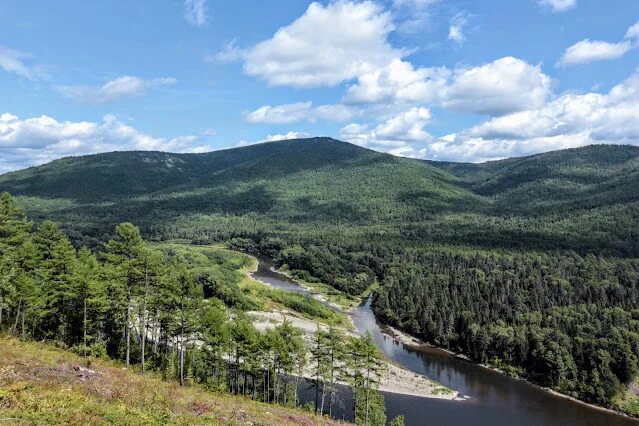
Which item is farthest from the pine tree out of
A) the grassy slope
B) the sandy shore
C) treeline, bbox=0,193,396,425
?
the sandy shore

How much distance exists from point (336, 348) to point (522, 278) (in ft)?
356

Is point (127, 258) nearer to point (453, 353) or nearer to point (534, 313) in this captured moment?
point (453, 353)

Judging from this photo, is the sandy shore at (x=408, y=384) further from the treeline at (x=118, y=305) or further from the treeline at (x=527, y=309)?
the treeline at (x=527, y=309)

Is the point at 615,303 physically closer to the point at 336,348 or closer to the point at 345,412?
the point at 345,412

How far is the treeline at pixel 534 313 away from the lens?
299ft

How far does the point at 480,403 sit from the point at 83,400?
78.2 m

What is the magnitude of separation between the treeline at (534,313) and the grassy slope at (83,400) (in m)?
80.3

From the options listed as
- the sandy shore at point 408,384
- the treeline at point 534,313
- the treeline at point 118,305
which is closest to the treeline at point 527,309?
the treeline at point 534,313

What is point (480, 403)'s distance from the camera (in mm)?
82625

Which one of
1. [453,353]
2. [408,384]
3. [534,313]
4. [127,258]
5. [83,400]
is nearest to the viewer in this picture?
[83,400]

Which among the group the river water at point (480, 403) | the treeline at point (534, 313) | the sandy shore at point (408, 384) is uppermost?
the treeline at point (534, 313)

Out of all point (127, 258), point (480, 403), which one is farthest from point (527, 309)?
point (127, 258)

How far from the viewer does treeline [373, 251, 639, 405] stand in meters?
91.2

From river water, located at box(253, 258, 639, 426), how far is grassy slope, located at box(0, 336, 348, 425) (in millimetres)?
45423
